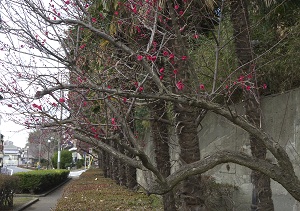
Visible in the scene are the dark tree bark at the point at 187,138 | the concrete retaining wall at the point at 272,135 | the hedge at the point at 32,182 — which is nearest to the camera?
the dark tree bark at the point at 187,138

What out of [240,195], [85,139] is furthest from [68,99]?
[240,195]

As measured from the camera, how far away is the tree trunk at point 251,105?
6371mm

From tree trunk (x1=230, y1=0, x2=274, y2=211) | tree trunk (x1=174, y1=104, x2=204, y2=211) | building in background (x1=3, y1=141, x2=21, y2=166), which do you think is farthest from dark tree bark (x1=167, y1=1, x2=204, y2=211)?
building in background (x1=3, y1=141, x2=21, y2=166)

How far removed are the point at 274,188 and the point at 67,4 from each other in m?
5.08

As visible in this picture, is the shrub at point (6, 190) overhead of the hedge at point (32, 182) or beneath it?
beneath

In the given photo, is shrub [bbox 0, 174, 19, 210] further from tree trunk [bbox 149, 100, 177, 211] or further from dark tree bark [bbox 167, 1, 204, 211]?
dark tree bark [bbox 167, 1, 204, 211]

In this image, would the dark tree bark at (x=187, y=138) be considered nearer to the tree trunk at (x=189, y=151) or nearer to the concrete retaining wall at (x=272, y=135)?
the tree trunk at (x=189, y=151)

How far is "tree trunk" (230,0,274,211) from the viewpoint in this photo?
6.37m

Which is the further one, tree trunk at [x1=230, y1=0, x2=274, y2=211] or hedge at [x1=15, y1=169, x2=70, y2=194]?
hedge at [x1=15, y1=169, x2=70, y2=194]

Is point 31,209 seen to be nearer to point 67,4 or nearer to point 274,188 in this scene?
point 274,188

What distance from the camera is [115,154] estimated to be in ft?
13.4

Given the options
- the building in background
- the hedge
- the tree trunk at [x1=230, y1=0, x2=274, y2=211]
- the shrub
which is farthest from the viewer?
the building in background

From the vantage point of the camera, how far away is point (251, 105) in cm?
675

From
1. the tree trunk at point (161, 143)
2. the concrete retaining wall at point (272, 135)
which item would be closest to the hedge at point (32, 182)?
the concrete retaining wall at point (272, 135)
